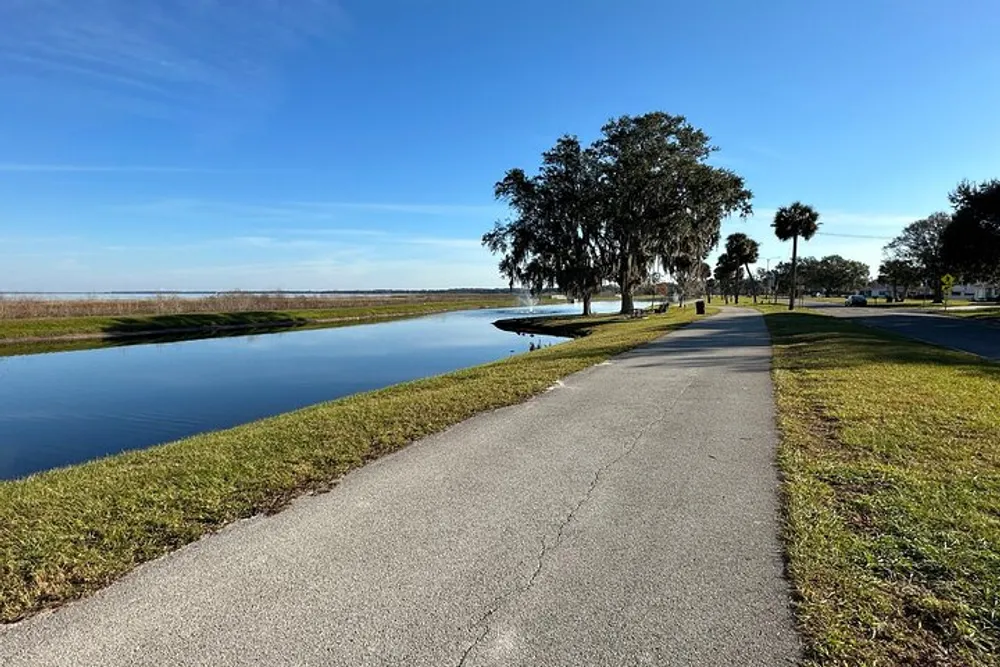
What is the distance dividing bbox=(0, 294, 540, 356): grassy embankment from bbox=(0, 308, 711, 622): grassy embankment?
28779 millimetres

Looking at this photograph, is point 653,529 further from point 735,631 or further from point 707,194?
point 707,194

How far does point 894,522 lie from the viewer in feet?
13.4

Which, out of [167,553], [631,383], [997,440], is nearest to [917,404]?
[997,440]

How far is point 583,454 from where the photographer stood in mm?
6113

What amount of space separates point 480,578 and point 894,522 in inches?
116

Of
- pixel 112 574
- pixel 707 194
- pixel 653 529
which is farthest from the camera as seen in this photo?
pixel 707 194

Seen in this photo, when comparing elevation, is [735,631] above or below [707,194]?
below

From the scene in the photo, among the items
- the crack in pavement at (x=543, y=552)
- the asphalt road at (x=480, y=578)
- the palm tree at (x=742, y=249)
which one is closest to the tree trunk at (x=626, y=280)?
the crack in pavement at (x=543, y=552)

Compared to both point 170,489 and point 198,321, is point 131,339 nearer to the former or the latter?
point 198,321

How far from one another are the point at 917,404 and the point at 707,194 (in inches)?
1037

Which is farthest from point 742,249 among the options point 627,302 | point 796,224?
point 627,302

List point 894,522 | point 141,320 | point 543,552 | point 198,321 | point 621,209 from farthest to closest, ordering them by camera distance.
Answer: point 198,321, point 141,320, point 621,209, point 894,522, point 543,552

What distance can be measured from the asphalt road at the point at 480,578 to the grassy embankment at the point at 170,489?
0.28m

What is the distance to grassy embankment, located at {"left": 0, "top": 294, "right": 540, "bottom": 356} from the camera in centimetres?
3384
